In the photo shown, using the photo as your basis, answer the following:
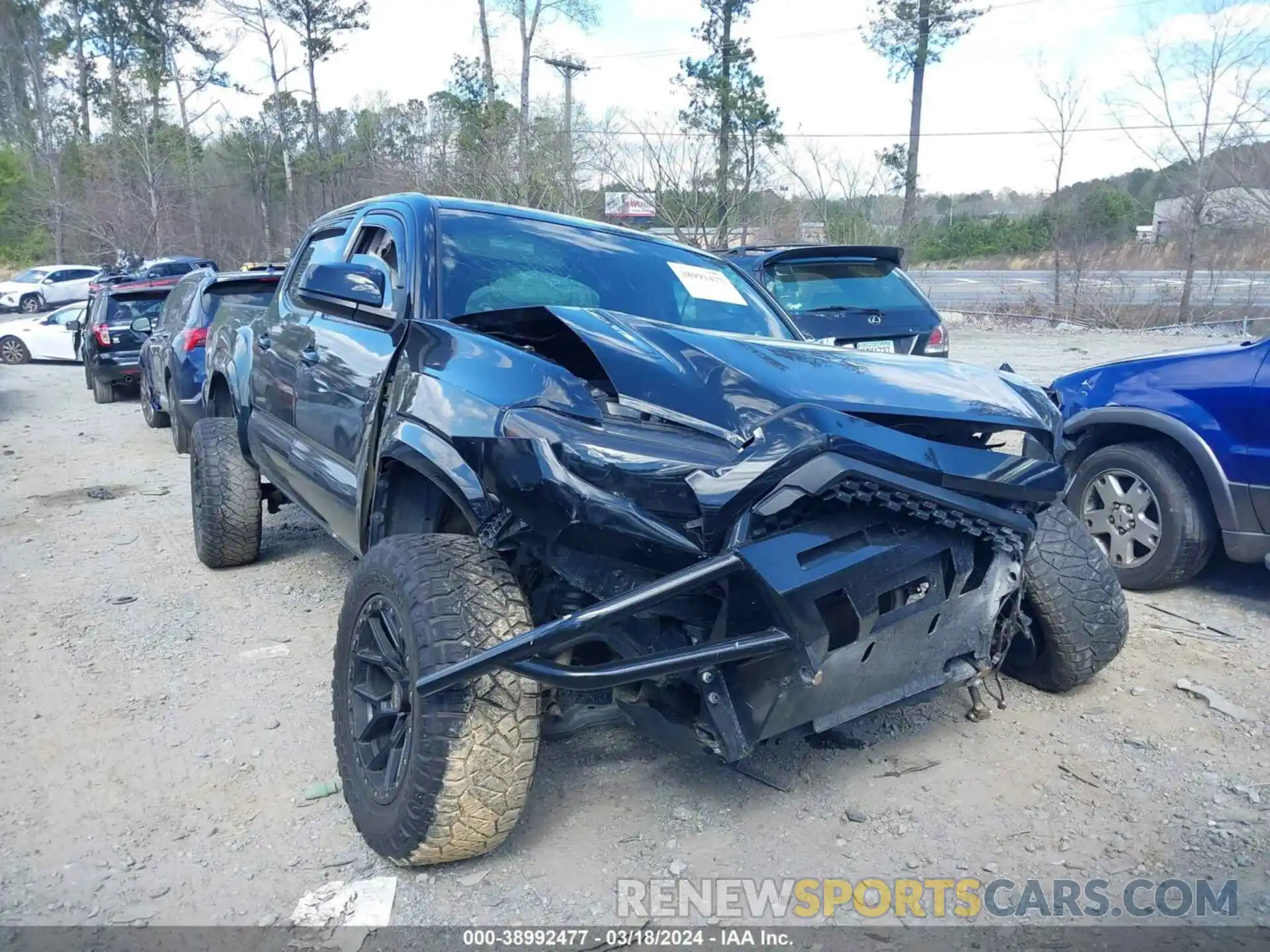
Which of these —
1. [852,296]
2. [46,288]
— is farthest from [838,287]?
[46,288]

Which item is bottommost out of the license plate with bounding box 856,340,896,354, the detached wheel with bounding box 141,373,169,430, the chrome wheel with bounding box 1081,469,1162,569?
the detached wheel with bounding box 141,373,169,430

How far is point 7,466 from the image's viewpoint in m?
9.77

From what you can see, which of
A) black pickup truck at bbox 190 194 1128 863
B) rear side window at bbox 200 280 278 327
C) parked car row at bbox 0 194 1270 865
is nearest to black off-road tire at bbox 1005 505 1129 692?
parked car row at bbox 0 194 1270 865

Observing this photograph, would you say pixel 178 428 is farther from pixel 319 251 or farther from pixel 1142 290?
pixel 1142 290

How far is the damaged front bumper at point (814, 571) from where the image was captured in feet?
8.02

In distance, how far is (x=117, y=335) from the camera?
47.8 feet

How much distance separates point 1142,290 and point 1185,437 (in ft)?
76.7

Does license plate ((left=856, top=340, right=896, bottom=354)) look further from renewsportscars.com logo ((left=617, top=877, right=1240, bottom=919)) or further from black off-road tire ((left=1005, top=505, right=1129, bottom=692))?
renewsportscars.com logo ((left=617, top=877, right=1240, bottom=919))

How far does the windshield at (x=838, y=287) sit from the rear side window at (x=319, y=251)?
394cm

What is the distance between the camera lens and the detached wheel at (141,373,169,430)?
470 inches

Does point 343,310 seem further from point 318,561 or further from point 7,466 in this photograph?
point 7,466

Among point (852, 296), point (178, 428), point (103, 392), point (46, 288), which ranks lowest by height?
point (103, 392)

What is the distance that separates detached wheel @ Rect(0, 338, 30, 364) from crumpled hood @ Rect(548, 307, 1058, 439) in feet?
74.4

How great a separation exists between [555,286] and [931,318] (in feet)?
17.5
